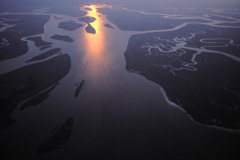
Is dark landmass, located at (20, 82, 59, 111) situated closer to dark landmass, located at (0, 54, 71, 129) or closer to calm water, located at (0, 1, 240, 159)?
calm water, located at (0, 1, 240, 159)

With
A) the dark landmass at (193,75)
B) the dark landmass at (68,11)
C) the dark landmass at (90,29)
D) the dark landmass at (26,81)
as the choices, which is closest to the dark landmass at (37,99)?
the dark landmass at (26,81)

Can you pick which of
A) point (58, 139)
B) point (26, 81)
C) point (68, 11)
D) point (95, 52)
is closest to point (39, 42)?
point (95, 52)

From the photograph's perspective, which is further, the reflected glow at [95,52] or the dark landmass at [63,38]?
the dark landmass at [63,38]

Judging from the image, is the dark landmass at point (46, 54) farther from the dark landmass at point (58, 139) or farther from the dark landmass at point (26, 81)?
the dark landmass at point (58, 139)

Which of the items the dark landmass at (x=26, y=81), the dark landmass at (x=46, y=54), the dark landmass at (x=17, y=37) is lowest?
Answer: the dark landmass at (x=17, y=37)

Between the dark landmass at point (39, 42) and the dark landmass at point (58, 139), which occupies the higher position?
the dark landmass at point (58, 139)

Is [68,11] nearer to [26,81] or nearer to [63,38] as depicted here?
[63,38]
